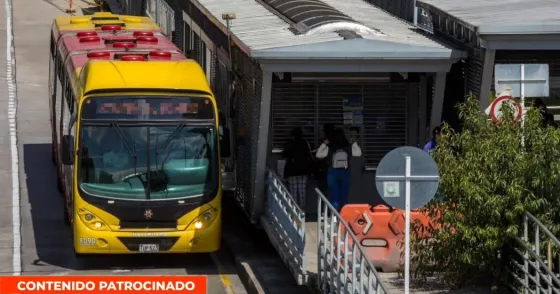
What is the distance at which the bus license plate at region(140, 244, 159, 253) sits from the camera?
763 inches

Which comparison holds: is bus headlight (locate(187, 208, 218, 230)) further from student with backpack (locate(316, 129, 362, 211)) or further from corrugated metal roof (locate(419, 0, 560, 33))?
corrugated metal roof (locate(419, 0, 560, 33))

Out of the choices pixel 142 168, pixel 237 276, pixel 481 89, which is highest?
pixel 481 89

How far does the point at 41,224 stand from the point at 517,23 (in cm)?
923

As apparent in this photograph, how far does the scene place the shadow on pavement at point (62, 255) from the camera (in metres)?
20.3

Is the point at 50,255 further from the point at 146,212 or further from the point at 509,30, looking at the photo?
the point at 509,30

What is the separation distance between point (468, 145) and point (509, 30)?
2724 mm

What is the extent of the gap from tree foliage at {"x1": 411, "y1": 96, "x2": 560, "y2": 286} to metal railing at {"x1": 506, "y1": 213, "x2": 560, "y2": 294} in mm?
130

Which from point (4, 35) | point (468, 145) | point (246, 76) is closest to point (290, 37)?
point (246, 76)

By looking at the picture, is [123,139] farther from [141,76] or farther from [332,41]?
[332,41]

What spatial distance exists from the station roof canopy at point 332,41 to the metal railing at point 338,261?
2.75 m

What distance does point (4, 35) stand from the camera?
4538cm

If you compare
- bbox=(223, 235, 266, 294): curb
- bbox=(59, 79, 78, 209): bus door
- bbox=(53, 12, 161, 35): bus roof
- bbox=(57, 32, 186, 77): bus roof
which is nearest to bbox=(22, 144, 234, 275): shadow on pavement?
bbox=(223, 235, 266, 294): curb

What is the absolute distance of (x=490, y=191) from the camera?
→ 50.6ft

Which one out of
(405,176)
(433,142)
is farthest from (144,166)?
(405,176)
